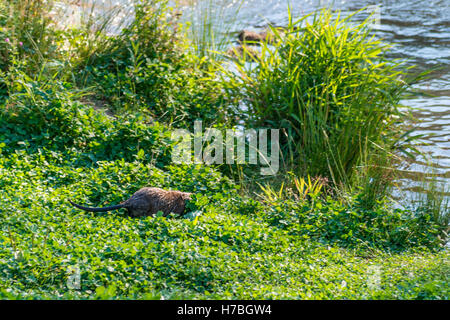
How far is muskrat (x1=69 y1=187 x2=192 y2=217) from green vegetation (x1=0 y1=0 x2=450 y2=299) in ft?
0.45

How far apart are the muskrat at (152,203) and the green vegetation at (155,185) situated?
0.45ft

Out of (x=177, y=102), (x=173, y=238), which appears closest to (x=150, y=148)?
(x=177, y=102)

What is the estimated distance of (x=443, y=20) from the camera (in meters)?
13.8

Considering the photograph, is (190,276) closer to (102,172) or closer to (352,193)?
(102,172)

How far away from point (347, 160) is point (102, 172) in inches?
123

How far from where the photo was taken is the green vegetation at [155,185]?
399 cm

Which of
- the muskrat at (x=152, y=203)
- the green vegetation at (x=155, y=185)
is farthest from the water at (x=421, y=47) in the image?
the muskrat at (x=152, y=203)

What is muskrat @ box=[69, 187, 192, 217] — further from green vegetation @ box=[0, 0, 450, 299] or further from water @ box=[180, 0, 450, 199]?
water @ box=[180, 0, 450, 199]

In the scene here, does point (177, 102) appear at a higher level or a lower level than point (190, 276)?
higher

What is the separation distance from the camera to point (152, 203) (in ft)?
17.1

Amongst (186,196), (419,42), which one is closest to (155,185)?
(186,196)

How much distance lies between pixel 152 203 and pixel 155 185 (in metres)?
0.58

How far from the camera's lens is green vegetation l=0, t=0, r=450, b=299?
399cm
